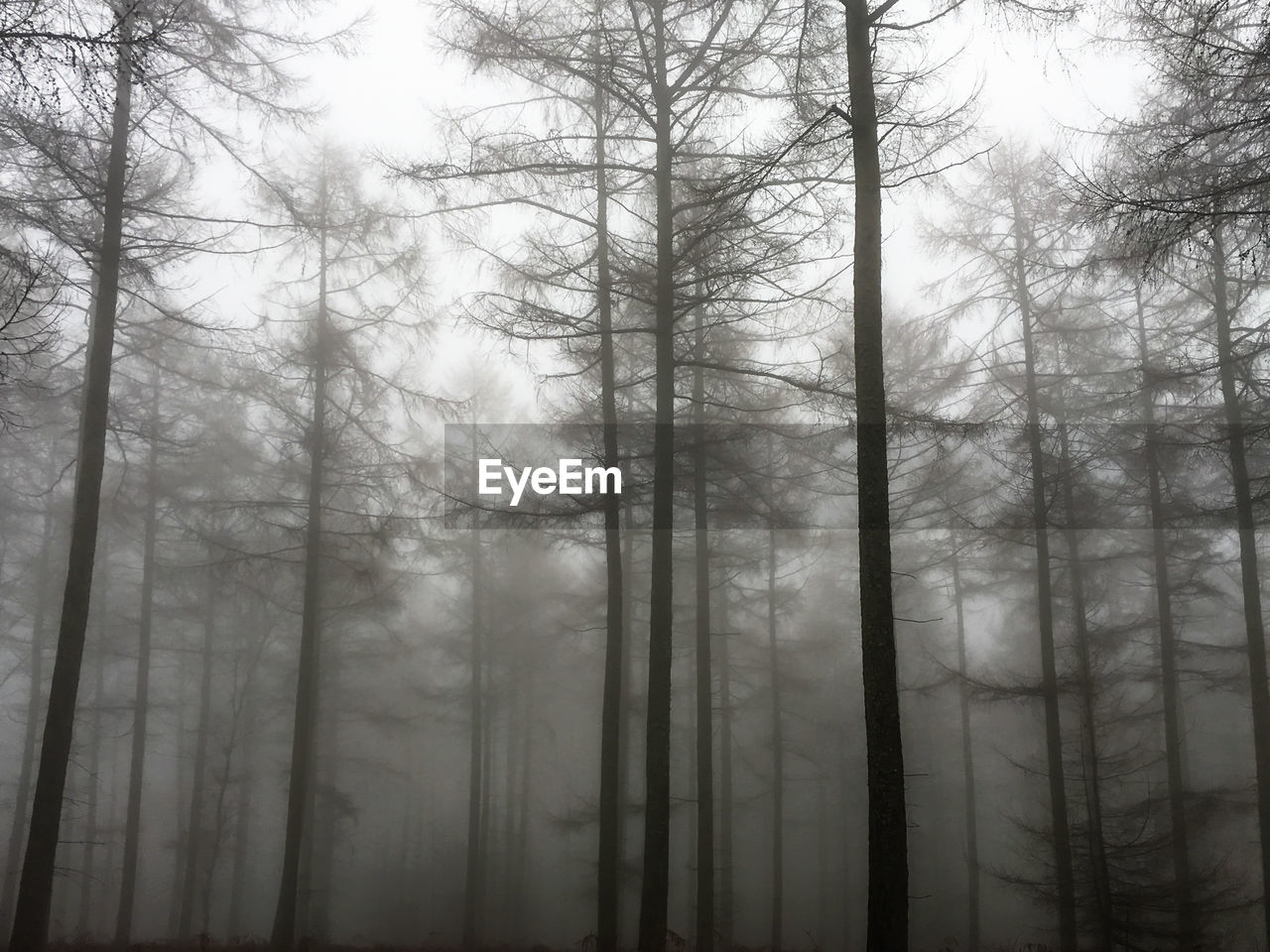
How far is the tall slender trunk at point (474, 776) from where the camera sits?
16.8 meters

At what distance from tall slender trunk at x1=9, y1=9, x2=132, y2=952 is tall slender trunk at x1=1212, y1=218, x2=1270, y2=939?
42.6 ft

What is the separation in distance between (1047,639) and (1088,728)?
4.22ft

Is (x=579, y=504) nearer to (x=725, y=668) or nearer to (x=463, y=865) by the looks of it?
(x=725, y=668)

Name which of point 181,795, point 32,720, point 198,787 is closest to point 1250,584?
point 198,787

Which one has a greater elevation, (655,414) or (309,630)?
(655,414)

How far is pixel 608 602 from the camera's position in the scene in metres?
11.1

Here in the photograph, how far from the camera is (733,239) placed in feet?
32.4

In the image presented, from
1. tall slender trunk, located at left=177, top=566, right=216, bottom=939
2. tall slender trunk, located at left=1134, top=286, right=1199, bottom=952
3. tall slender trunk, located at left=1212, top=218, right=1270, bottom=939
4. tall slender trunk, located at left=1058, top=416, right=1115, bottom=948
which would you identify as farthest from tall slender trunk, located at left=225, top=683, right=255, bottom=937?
tall slender trunk, located at left=1212, top=218, right=1270, bottom=939

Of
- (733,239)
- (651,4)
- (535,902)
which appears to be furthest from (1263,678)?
(535,902)

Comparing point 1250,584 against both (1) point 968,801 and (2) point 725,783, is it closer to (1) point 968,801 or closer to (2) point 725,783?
(1) point 968,801

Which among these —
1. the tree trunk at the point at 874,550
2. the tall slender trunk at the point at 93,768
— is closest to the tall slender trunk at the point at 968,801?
the tree trunk at the point at 874,550

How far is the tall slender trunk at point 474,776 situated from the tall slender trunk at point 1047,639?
9546mm

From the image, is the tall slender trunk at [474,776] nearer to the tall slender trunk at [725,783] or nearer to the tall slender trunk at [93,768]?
the tall slender trunk at [725,783]

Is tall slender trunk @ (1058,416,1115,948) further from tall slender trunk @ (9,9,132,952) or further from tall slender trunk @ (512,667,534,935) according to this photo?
tall slender trunk @ (9,9,132,952)
